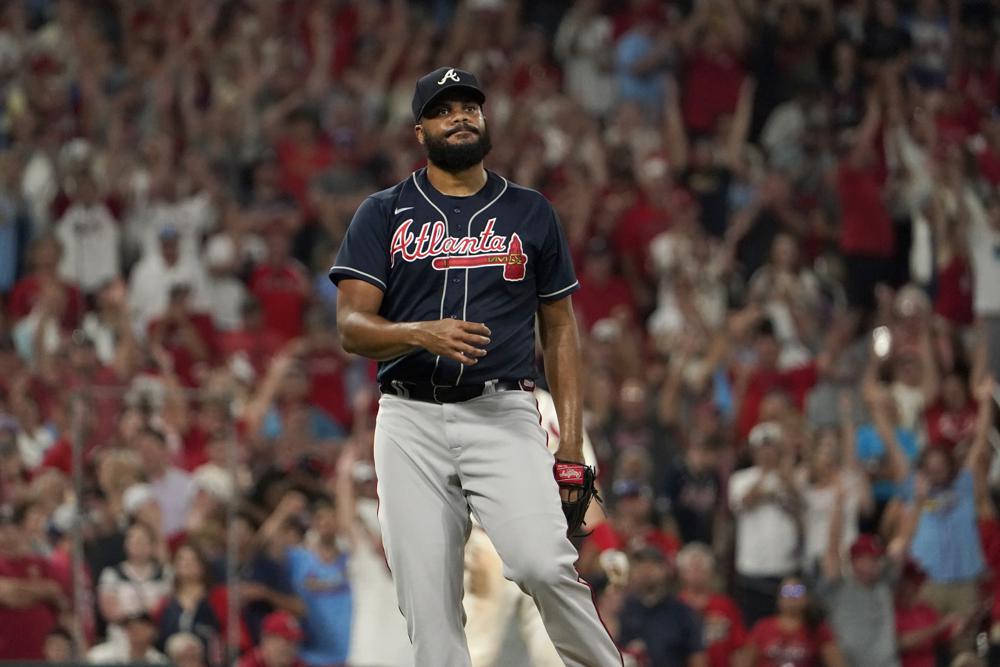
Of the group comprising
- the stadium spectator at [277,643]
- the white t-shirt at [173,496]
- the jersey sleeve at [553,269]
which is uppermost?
the jersey sleeve at [553,269]

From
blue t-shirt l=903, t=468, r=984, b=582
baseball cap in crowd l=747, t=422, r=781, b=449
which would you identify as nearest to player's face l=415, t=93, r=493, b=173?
baseball cap in crowd l=747, t=422, r=781, b=449

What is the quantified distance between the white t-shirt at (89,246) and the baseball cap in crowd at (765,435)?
530 cm

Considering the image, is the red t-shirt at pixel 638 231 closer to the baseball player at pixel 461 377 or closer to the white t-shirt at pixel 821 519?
the white t-shirt at pixel 821 519

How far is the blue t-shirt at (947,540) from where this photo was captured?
37.1 ft

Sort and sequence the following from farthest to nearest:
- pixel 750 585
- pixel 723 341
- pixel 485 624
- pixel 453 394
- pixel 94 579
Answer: pixel 723 341
pixel 750 585
pixel 94 579
pixel 485 624
pixel 453 394

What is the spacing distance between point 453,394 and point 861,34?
11.4m

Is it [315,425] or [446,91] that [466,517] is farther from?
[315,425]

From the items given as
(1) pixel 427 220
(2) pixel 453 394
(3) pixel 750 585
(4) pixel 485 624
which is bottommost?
(3) pixel 750 585

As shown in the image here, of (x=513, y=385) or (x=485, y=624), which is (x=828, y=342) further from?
(x=513, y=385)

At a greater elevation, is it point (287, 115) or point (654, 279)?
point (287, 115)

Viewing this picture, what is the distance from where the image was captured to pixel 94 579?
10.8 m

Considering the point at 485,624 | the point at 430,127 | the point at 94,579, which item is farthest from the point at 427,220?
the point at 94,579

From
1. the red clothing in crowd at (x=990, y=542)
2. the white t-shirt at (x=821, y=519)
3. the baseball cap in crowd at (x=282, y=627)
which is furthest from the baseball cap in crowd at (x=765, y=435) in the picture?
the baseball cap in crowd at (x=282, y=627)

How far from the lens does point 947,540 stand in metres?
11.3
